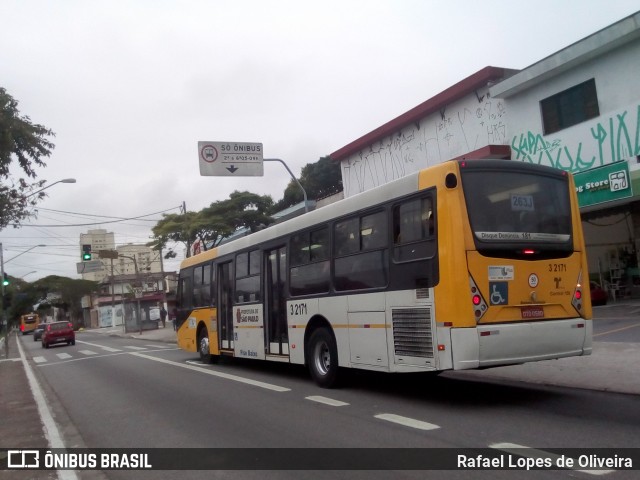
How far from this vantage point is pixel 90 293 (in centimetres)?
8356

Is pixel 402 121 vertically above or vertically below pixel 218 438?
above

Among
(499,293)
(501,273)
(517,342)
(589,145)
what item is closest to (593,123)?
(589,145)

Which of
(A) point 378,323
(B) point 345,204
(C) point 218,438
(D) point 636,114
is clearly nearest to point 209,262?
(B) point 345,204

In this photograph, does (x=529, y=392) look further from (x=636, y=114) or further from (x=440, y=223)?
(x=636, y=114)

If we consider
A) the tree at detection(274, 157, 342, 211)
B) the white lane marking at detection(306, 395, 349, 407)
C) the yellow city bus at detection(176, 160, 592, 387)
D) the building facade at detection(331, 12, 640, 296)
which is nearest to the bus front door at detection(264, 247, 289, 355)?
the yellow city bus at detection(176, 160, 592, 387)

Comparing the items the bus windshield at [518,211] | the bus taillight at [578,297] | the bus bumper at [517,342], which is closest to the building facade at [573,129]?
the bus windshield at [518,211]

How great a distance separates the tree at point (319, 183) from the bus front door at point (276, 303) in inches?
1442

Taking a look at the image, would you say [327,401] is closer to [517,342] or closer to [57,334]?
[517,342]

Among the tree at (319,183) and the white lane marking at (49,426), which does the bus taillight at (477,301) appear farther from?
the tree at (319,183)

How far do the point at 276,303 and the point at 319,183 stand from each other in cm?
3801

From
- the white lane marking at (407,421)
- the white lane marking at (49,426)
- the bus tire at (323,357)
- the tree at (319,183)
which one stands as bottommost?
the white lane marking at (49,426)

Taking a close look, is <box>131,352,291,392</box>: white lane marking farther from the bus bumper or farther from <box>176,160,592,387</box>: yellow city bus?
the bus bumper

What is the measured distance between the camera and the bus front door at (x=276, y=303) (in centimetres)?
1166

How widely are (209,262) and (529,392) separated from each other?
361 inches
